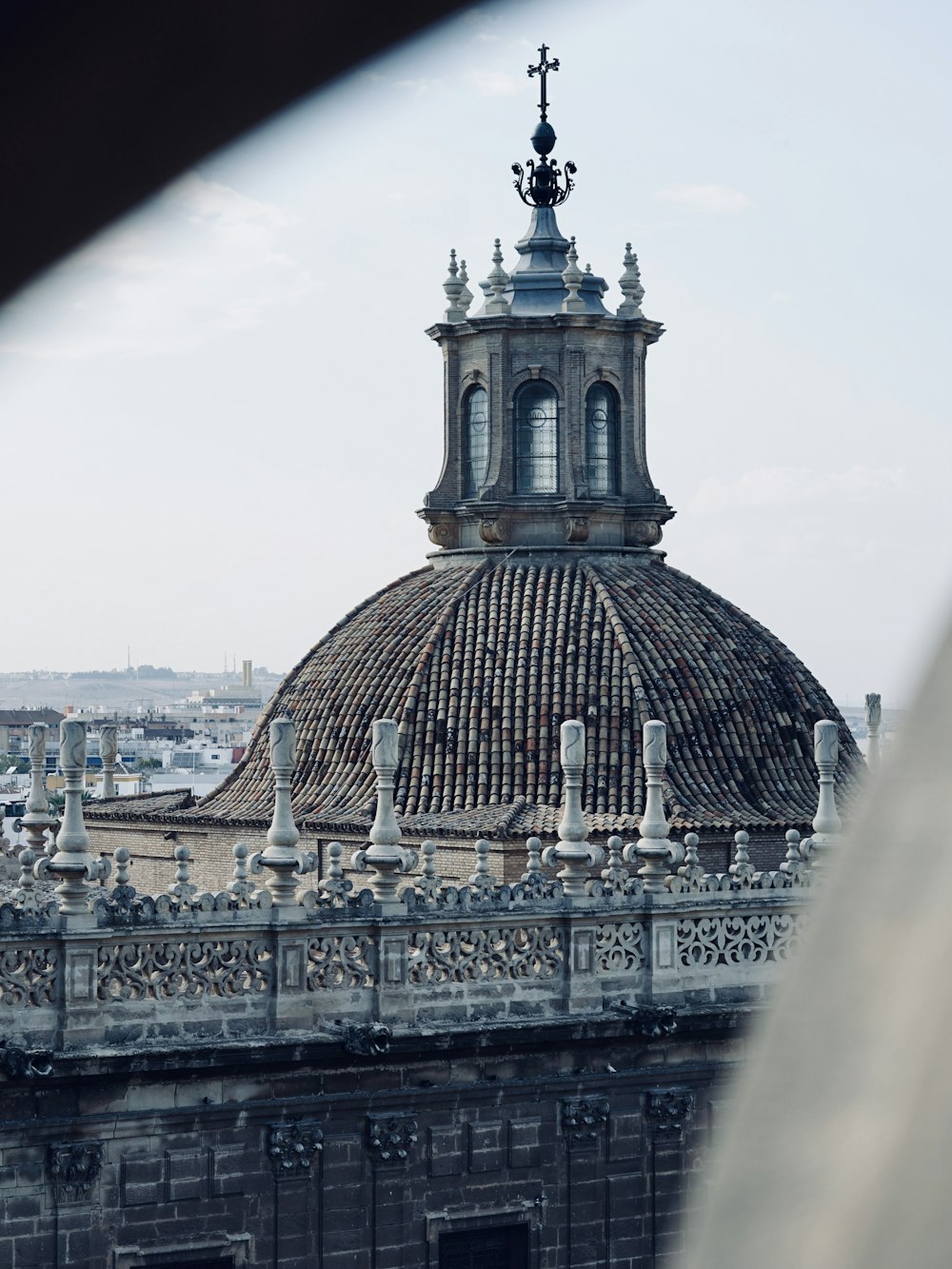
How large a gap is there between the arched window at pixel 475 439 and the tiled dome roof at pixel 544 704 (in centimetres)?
187

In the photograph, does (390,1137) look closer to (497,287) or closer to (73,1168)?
(73,1168)

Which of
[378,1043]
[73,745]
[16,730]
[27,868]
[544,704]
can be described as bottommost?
[378,1043]

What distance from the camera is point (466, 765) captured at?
27.8m

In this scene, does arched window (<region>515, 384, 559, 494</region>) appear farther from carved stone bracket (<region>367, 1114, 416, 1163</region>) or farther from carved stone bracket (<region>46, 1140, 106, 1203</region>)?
carved stone bracket (<region>46, 1140, 106, 1203</region>)

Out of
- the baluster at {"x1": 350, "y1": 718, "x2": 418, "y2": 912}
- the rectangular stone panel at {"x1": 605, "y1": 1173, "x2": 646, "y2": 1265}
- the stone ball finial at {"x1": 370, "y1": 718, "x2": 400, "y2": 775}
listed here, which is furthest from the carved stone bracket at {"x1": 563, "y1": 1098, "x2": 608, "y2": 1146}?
the stone ball finial at {"x1": 370, "y1": 718, "x2": 400, "y2": 775}

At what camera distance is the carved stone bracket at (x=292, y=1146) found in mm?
16797

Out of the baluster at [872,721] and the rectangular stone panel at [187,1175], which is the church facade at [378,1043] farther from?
the baluster at [872,721]

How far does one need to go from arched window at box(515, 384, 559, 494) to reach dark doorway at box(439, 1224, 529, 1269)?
622 inches

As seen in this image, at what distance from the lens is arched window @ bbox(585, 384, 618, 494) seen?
32.3 meters

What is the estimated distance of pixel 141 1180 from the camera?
16.3 meters

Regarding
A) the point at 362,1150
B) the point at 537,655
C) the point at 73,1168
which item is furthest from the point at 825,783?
the point at 537,655

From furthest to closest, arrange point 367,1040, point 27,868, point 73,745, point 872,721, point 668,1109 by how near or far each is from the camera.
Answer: point 872,721 → point 27,868 → point 668,1109 → point 367,1040 → point 73,745

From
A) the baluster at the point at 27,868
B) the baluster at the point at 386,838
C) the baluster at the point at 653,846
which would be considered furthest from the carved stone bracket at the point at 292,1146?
the baluster at the point at 27,868

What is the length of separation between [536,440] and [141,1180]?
17.8m
